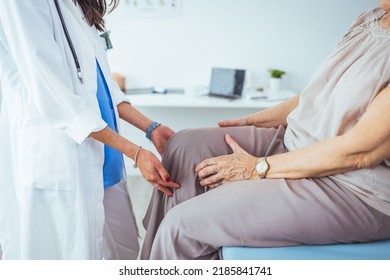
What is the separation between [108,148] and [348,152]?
0.71 meters

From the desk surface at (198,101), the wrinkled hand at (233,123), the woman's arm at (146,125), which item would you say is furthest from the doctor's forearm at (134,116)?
the desk surface at (198,101)

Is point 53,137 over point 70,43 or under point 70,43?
under

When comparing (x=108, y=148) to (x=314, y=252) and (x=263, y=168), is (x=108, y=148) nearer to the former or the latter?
(x=263, y=168)

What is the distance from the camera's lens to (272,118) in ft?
4.41

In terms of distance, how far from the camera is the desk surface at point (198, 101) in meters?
2.42

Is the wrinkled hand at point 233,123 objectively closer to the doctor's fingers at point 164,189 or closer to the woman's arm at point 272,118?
the woman's arm at point 272,118

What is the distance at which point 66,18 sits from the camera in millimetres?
1057

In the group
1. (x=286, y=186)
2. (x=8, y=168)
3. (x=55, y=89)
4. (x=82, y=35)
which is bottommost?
(x=8, y=168)

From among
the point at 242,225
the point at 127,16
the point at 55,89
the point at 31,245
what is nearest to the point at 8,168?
the point at 31,245

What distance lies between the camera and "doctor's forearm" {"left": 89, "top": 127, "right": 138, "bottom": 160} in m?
1.06

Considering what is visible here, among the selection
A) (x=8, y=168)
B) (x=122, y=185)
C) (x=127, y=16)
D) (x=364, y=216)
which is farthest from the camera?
(x=127, y=16)

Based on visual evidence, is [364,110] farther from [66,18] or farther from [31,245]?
[31,245]

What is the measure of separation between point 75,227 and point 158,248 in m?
0.27

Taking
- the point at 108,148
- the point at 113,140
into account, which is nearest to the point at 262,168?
the point at 113,140
